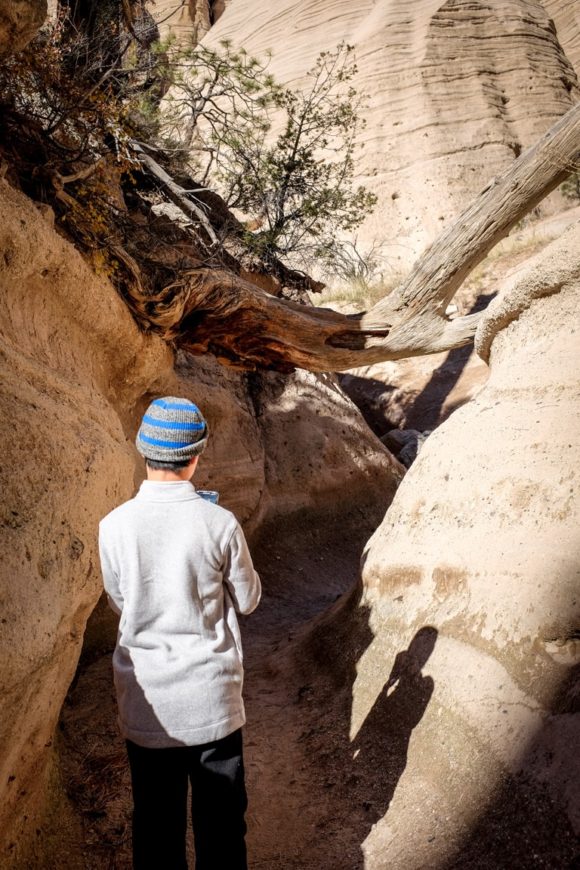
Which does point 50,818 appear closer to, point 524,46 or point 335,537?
point 335,537

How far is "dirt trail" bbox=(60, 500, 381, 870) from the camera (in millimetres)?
2482

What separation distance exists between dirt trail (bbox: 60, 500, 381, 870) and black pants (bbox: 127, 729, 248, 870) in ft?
2.54

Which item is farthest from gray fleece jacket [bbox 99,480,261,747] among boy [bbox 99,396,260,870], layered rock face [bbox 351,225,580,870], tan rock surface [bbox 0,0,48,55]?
tan rock surface [bbox 0,0,48,55]

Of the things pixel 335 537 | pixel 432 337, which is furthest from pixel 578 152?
pixel 335 537

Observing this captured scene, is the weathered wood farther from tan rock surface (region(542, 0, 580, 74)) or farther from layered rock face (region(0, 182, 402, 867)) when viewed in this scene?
tan rock surface (region(542, 0, 580, 74))

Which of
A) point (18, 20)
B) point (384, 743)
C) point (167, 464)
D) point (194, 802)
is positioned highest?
point (18, 20)

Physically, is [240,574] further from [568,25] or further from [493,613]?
[568,25]

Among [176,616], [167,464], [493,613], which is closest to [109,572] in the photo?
[176,616]

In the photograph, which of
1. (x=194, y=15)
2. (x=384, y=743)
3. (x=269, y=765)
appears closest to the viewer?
(x=384, y=743)

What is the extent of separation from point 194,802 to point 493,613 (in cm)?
136

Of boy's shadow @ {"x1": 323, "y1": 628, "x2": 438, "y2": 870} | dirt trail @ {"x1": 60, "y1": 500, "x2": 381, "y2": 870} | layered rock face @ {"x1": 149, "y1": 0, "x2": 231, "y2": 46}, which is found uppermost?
layered rock face @ {"x1": 149, "y1": 0, "x2": 231, "y2": 46}

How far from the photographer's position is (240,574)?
1.81 metres

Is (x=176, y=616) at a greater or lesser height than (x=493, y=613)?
greater

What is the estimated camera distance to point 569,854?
1859 millimetres
